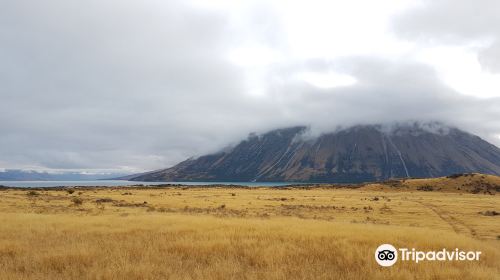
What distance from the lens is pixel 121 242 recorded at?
54.8 feet

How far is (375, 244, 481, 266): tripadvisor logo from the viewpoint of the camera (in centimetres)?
1290

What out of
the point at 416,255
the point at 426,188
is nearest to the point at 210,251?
the point at 416,255

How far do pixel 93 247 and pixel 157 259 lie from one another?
11.8ft

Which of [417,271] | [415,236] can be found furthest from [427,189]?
[417,271]

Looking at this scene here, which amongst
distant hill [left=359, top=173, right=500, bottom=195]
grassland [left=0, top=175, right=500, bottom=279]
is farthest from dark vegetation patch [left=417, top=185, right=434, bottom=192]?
grassland [left=0, top=175, right=500, bottom=279]

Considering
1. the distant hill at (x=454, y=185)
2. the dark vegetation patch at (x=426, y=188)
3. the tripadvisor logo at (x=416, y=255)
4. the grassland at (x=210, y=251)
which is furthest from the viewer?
the dark vegetation patch at (x=426, y=188)

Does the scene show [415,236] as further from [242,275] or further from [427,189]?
[427,189]

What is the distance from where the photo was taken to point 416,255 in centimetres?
1393

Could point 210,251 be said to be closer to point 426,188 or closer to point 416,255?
point 416,255

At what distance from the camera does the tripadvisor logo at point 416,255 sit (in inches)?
508

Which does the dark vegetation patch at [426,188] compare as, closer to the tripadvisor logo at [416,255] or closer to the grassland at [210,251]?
the grassland at [210,251]

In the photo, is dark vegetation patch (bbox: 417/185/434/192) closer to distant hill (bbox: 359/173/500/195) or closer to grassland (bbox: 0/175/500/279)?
distant hill (bbox: 359/173/500/195)

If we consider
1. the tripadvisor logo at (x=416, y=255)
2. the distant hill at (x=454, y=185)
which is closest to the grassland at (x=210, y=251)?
the tripadvisor logo at (x=416, y=255)

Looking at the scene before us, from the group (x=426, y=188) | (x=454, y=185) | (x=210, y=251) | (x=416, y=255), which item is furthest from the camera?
(x=426, y=188)
